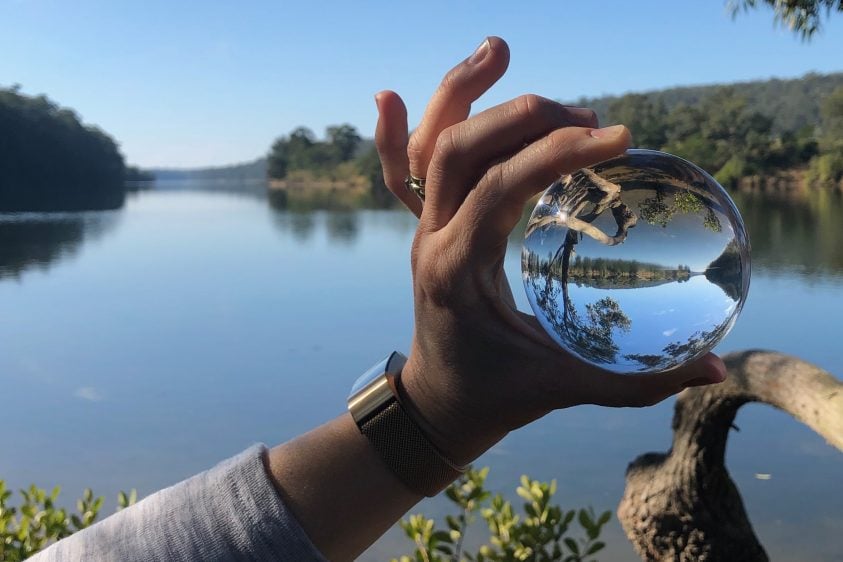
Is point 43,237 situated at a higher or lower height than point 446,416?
lower

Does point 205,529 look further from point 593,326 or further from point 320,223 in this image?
point 320,223

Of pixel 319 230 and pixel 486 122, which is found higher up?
pixel 486 122

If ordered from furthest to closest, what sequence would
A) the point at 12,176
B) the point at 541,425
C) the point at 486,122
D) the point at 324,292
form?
the point at 12,176, the point at 324,292, the point at 541,425, the point at 486,122

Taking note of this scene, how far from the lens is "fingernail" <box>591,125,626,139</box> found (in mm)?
707

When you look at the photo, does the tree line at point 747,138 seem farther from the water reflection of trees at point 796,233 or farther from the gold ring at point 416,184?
the gold ring at point 416,184

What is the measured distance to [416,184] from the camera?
3.30 feet

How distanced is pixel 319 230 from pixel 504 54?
22.2 meters

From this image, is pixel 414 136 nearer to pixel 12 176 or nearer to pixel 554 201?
pixel 554 201

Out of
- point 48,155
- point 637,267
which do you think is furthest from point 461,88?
point 48,155

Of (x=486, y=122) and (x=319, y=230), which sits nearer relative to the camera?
(x=486, y=122)

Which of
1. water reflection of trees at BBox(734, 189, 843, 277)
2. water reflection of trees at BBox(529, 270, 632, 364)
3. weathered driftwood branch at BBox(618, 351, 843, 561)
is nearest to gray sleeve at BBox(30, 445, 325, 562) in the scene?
→ water reflection of trees at BBox(529, 270, 632, 364)

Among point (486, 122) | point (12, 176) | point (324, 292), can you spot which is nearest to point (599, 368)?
point (486, 122)

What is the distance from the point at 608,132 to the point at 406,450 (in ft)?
1.43

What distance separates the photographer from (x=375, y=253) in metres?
16.2
